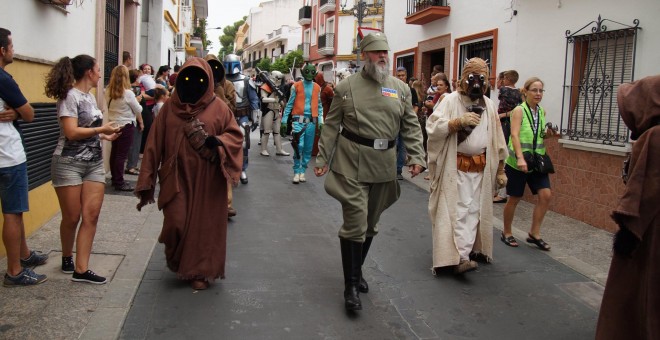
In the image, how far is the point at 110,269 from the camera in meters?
5.34

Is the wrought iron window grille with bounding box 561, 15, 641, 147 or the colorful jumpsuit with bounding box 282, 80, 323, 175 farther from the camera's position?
the colorful jumpsuit with bounding box 282, 80, 323, 175

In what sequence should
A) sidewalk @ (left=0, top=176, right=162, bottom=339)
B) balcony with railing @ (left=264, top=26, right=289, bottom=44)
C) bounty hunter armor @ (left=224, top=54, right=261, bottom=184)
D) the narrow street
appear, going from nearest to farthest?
sidewalk @ (left=0, top=176, right=162, bottom=339), the narrow street, bounty hunter armor @ (left=224, top=54, right=261, bottom=184), balcony with railing @ (left=264, top=26, right=289, bottom=44)

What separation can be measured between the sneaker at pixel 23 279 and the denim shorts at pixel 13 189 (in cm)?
50

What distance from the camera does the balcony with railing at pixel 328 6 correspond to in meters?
42.4

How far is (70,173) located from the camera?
485 cm

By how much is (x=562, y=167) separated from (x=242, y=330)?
6128mm

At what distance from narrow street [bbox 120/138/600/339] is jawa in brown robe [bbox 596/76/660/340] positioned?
1008mm

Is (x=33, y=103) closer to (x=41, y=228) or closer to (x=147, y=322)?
(x=41, y=228)

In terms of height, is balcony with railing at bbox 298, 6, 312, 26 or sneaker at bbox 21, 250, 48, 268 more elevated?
balcony with railing at bbox 298, 6, 312, 26

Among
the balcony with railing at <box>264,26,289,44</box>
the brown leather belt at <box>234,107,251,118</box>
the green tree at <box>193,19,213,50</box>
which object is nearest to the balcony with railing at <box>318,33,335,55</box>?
the green tree at <box>193,19,213,50</box>

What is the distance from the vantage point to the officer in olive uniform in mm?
4848

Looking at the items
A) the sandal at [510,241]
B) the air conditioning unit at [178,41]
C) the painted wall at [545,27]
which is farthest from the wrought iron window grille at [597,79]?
the air conditioning unit at [178,41]

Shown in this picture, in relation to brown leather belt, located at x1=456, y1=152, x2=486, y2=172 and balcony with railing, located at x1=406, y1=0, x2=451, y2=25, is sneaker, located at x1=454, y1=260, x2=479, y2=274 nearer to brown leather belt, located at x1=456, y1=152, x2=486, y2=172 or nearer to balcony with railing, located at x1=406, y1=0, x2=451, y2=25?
brown leather belt, located at x1=456, y1=152, x2=486, y2=172

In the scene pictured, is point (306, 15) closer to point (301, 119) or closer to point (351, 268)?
point (301, 119)
